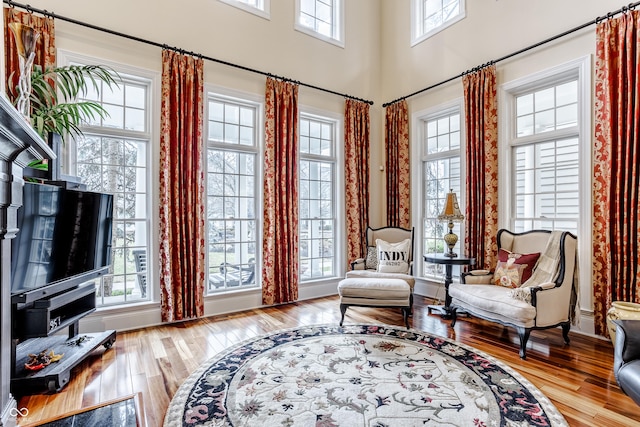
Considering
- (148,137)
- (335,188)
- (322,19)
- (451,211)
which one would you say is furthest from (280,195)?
(322,19)

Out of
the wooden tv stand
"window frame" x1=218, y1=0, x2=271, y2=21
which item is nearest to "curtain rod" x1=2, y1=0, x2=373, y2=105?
"window frame" x1=218, y1=0, x2=271, y2=21

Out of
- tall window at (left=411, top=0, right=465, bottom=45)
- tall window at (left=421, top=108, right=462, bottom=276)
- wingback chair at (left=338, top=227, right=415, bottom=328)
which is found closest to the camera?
wingback chair at (left=338, top=227, right=415, bottom=328)

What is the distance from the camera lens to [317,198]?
5.20 metres

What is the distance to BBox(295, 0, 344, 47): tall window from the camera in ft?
16.2

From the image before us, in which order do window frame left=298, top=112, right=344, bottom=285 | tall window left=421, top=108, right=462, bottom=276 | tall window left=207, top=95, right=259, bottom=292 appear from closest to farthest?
tall window left=207, top=95, right=259, bottom=292, tall window left=421, top=108, right=462, bottom=276, window frame left=298, top=112, right=344, bottom=285

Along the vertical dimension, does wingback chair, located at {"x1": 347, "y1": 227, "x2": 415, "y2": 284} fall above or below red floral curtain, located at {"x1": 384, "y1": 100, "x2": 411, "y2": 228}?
Result: below

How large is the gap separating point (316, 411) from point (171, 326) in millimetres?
2303

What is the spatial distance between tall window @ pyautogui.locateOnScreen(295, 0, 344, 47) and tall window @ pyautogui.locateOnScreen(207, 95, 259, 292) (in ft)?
5.25

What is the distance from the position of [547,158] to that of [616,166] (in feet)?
2.41

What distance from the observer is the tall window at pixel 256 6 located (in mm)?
4316

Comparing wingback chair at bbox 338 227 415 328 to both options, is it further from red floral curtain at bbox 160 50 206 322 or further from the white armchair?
red floral curtain at bbox 160 50 206 322

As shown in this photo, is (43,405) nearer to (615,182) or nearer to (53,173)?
(53,173)

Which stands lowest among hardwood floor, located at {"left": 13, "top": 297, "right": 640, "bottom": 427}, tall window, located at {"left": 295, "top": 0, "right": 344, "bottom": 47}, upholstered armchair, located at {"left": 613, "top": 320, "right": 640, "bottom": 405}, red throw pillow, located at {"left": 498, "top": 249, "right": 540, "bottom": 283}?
hardwood floor, located at {"left": 13, "top": 297, "right": 640, "bottom": 427}

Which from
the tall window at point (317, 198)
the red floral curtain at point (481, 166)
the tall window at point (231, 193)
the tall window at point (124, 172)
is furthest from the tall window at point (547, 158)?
the tall window at point (124, 172)
